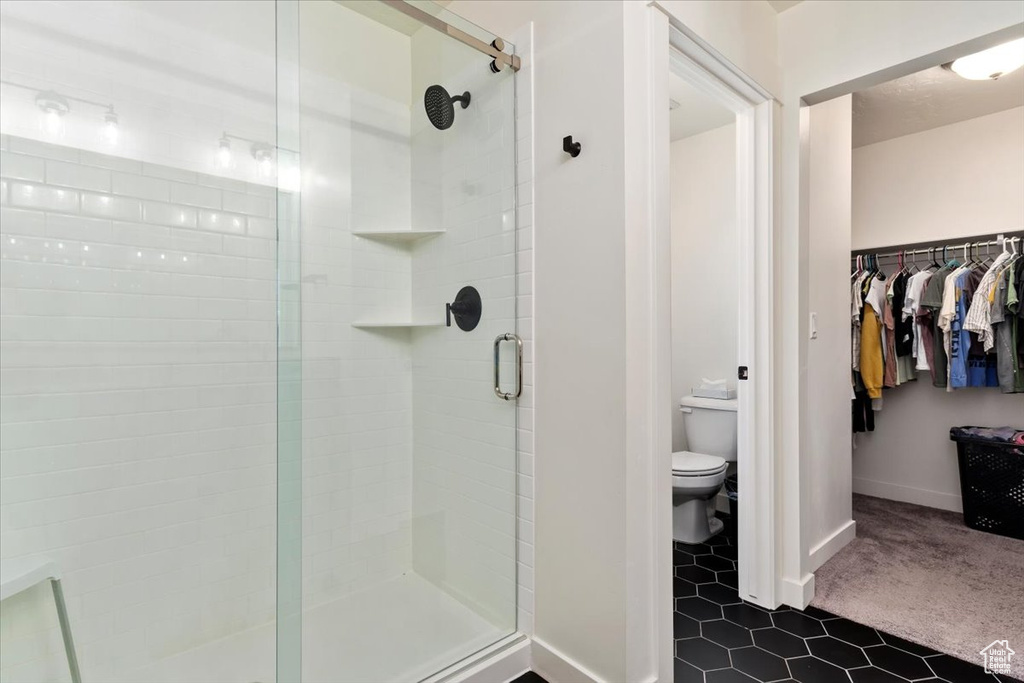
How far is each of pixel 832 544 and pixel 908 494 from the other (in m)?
1.37

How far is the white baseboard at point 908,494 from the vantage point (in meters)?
3.34

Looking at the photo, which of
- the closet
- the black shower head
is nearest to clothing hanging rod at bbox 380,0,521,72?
the black shower head

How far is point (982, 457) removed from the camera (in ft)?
9.84

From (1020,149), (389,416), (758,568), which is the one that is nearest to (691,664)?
(758,568)

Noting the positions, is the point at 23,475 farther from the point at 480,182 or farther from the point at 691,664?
the point at 691,664

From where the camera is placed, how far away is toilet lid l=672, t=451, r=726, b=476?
103 inches

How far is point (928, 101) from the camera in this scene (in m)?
3.01

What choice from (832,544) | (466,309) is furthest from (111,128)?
(832,544)

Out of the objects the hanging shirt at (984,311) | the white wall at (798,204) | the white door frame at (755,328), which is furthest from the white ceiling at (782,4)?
the hanging shirt at (984,311)

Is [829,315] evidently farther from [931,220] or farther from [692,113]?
[931,220]

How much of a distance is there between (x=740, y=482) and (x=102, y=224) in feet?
8.31

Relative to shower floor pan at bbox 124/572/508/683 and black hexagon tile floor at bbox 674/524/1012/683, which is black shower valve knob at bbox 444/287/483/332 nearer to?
shower floor pan at bbox 124/572/508/683

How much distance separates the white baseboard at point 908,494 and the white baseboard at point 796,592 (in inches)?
68.9

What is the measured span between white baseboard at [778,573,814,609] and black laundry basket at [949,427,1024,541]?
5.34ft
